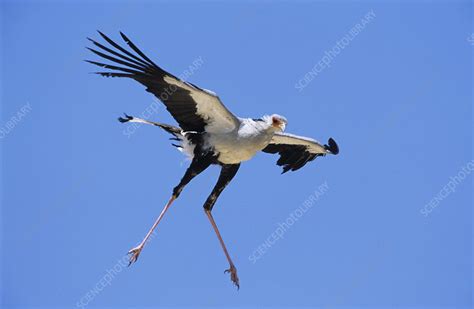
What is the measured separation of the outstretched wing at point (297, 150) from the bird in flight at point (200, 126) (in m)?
0.66

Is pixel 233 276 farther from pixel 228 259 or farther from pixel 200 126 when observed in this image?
pixel 200 126

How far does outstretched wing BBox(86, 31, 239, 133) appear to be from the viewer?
11.5 m

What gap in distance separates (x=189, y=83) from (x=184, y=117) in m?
0.86

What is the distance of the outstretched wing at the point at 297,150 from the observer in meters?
13.7

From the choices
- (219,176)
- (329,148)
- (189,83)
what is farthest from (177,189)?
(329,148)

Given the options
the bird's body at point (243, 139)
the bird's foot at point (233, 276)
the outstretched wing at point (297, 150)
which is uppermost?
the outstretched wing at point (297, 150)

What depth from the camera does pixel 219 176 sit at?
13.1m

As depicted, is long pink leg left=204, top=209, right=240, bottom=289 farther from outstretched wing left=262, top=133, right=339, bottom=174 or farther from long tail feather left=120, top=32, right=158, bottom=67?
long tail feather left=120, top=32, right=158, bottom=67

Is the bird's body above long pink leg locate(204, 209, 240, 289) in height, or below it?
above

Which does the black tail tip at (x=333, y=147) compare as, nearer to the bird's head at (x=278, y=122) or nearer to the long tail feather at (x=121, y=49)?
the bird's head at (x=278, y=122)

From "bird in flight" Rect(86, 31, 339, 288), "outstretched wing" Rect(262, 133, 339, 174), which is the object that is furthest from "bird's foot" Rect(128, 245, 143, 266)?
"outstretched wing" Rect(262, 133, 339, 174)

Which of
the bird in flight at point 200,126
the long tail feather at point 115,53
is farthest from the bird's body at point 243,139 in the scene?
the long tail feather at point 115,53

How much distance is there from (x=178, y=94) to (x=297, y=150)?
2808 millimetres

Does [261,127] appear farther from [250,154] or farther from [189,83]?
[189,83]
